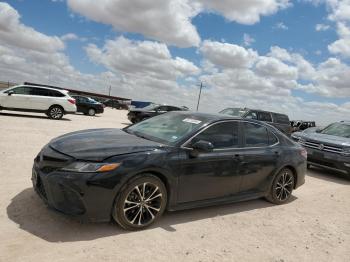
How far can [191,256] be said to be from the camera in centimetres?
391

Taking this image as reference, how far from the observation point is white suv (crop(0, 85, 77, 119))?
1708 cm

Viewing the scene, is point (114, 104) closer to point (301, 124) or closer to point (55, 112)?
point (301, 124)

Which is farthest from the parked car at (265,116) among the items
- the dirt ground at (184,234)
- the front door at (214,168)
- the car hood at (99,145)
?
the car hood at (99,145)

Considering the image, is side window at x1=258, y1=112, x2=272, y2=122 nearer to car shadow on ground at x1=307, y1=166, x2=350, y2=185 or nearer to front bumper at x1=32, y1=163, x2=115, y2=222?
car shadow on ground at x1=307, y1=166, x2=350, y2=185

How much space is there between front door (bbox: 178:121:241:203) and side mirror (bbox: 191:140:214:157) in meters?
0.09

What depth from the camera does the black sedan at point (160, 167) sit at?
13.2 feet

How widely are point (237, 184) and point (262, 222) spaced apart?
685mm

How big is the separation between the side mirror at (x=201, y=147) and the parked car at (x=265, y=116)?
11.2 m

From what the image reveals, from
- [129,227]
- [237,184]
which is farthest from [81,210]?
[237,184]

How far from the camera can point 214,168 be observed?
5090 millimetres

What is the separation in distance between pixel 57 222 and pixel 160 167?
4.74 ft

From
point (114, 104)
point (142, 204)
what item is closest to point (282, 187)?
point (142, 204)

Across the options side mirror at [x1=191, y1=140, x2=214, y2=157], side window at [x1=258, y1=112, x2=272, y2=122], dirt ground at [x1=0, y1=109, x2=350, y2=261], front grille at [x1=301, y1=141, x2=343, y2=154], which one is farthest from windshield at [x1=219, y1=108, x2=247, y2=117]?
side mirror at [x1=191, y1=140, x2=214, y2=157]

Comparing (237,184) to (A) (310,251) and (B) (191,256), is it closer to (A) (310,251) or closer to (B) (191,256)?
(A) (310,251)
